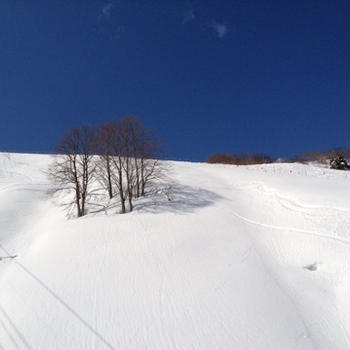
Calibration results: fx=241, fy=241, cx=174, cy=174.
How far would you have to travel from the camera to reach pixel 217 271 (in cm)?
940

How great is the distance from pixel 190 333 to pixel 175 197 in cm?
1114

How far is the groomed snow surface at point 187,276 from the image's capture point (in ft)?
23.0

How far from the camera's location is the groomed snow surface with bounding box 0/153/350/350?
7016 mm

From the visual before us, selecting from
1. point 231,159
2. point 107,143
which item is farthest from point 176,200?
point 231,159

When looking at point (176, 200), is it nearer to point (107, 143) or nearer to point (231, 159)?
point (107, 143)

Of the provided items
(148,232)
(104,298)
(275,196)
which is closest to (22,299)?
(104,298)

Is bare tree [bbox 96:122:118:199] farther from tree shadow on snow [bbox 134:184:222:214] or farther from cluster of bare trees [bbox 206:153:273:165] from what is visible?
cluster of bare trees [bbox 206:153:273:165]

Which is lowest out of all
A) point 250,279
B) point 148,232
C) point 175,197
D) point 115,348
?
point 115,348

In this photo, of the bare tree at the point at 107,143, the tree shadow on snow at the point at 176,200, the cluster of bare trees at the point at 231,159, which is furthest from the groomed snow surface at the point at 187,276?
the cluster of bare trees at the point at 231,159

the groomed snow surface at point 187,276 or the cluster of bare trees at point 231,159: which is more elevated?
the cluster of bare trees at point 231,159

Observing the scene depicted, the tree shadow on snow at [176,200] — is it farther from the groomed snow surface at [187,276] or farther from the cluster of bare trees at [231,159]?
the cluster of bare trees at [231,159]

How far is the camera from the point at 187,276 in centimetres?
930

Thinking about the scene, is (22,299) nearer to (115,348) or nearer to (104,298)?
(104,298)

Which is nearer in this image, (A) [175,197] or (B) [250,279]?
(B) [250,279]
